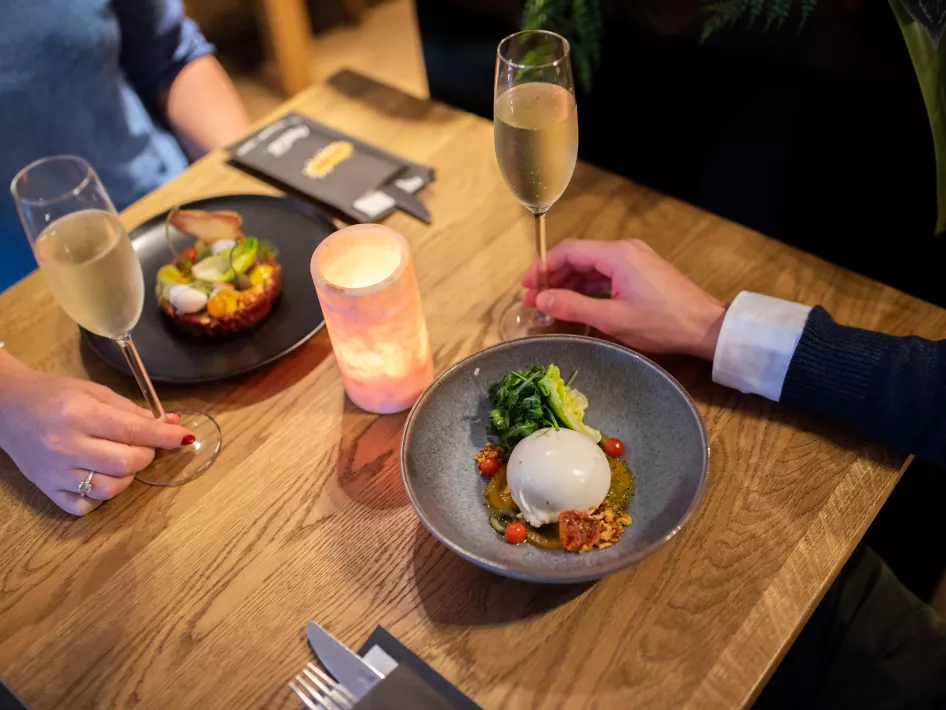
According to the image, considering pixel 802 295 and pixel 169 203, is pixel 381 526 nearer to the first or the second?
pixel 802 295

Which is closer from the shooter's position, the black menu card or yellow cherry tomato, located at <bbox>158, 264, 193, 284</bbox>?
yellow cherry tomato, located at <bbox>158, 264, 193, 284</bbox>

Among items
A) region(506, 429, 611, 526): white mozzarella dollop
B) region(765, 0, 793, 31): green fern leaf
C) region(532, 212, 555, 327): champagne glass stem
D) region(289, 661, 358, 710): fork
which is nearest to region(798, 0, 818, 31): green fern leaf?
region(765, 0, 793, 31): green fern leaf

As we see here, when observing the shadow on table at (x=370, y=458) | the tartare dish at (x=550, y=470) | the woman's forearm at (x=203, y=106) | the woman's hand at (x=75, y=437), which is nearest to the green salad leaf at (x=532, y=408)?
the tartare dish at (x=550, y=470)

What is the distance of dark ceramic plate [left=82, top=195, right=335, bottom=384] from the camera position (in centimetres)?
103

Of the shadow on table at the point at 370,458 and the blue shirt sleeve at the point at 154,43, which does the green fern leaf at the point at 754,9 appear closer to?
the shadow on table at the point at 370,458

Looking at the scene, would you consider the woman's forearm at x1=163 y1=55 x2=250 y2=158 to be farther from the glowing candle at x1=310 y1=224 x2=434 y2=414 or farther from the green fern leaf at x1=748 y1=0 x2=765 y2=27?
the green fern leaf at x1=748 y1=0 x2=765 y2=27

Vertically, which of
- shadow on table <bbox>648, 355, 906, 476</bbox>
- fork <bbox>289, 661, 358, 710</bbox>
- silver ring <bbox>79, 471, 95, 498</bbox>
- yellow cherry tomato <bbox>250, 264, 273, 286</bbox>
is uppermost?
yellow cherry tomato <bbox>250, 264, 273, 286</bbox>

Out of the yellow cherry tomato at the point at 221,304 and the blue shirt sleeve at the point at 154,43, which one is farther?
the blue shirt sleeve at the point at 154,43

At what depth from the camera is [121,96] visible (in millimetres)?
1525

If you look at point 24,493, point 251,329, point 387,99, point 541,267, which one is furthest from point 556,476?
point 387,99

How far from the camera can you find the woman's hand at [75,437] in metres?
0.88

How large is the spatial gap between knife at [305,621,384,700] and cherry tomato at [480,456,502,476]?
0.75 feet

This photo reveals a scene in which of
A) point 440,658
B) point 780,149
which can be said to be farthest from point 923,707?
point 780,149

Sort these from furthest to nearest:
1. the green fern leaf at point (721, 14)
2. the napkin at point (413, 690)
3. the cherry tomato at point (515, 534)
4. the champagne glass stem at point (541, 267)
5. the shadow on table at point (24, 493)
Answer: the green fern leaf at point (721, 14) < the champagne glass stem at point (541, 267) < the shadow on table at point (24, 493) < the cherry tomato at point (515, 534) < the napkin at point (413, 690)
